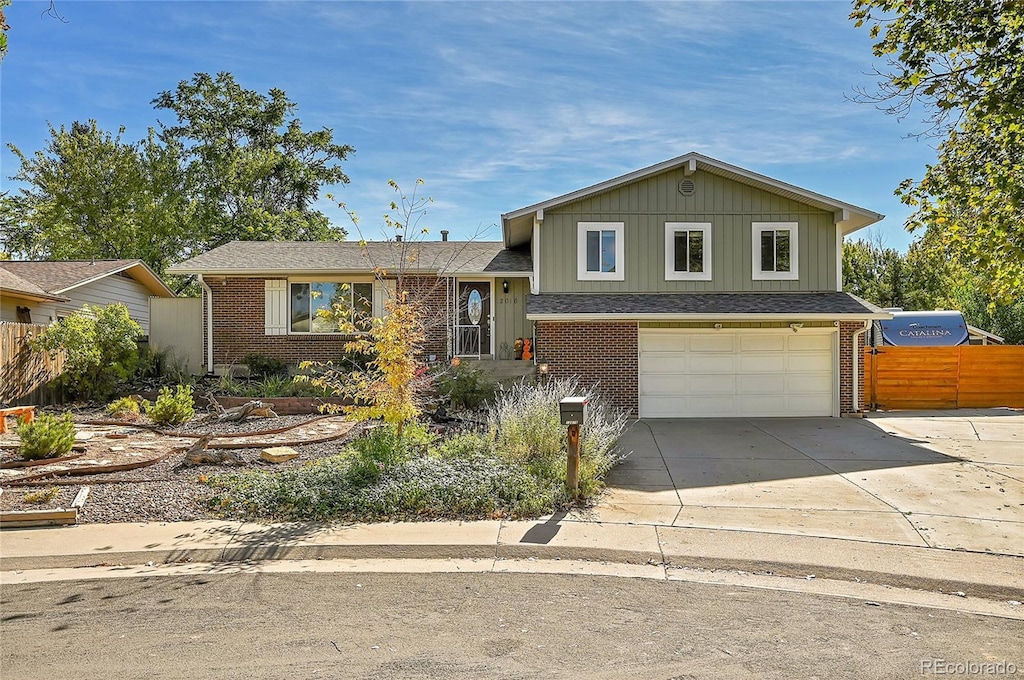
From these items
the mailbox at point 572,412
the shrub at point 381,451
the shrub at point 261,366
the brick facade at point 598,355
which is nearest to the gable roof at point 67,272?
the shrub at point 261,366

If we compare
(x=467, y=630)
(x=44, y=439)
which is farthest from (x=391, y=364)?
(x=44, y=439)

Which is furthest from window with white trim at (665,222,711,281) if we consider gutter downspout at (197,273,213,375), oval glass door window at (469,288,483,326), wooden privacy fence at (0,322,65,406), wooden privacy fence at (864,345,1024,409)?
wooden privacy fence at (0,322,65,406)

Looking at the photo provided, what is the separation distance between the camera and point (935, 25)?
31.8 feet

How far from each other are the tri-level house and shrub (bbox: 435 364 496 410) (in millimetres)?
1541

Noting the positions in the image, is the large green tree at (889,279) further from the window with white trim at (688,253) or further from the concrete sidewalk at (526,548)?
the concrete sidewalk at (526,548)

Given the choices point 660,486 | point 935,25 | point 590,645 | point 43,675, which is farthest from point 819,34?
point 43,675

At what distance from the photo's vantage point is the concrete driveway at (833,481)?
24.8 feet

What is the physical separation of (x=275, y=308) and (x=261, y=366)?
5.83 ft

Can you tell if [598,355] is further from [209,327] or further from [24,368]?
[24,368]

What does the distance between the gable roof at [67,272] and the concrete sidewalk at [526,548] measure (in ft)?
52.1

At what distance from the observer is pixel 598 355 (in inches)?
627

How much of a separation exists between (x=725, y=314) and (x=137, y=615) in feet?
42.3

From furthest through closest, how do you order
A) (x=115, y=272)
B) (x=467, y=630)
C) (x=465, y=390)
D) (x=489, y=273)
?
(x=115, y=272), (x=489, y=273), (x=465, y=390), (x=467, y=630)

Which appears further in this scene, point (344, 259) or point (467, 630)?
point (344, 259)
